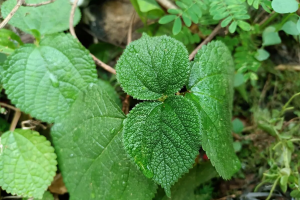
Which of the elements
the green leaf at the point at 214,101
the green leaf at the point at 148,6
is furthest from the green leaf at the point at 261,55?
the green leaf at the point at 148,6

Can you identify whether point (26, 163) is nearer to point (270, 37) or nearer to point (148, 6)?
point (148, 6)

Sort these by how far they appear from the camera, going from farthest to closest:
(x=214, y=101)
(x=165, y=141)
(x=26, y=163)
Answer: (x=26, y=163) < (x=214, y=101) < (x=165, y=141)

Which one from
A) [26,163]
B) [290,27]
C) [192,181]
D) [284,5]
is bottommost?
[192,181]

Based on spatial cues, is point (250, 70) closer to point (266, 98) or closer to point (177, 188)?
point (266, 98)

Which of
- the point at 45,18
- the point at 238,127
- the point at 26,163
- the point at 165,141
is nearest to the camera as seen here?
the point at 165,141

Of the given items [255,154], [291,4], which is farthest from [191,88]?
[255,154]

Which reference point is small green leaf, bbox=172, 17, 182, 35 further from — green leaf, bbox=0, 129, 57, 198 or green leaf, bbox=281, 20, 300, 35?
green leaf, bbox=0, 129, 57, 198

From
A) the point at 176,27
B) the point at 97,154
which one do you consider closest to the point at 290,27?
the point at 176,27
